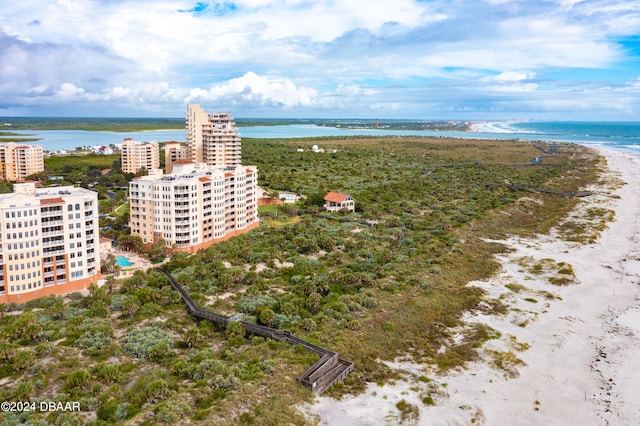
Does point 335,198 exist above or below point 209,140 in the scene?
below

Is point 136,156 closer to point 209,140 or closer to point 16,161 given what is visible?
point 16,161

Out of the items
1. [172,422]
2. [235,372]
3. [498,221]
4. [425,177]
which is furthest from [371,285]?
[425,177]

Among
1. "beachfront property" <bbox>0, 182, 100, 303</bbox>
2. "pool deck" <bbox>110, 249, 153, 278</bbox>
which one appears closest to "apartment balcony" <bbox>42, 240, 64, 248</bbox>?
"beachfront property" <bbox>0, 182, 100, 303</bbox>

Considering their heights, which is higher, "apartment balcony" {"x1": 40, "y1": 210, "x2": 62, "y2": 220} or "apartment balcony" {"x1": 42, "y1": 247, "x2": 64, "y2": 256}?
"apartment balcony" {"x1": 40, "y1": 210, "x2": 62, "y2": 220}

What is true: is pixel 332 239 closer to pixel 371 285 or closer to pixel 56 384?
pixel 371 285

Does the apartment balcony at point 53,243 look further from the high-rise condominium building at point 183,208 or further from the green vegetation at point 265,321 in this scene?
the high-rise condominium building at point 183,208

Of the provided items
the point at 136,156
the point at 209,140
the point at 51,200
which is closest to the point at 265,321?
the point at 51,200

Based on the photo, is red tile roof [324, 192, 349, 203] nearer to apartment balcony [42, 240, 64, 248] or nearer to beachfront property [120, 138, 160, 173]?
apartment balcony [42, 240, 64, 248]
